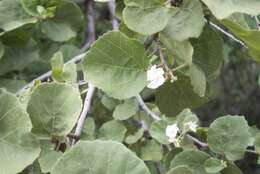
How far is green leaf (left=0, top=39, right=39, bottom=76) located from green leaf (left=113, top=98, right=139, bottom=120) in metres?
0.19

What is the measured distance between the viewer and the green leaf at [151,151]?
89cm

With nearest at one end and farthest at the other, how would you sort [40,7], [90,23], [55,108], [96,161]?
[96,161] < [55,108] < [40,7] < [90,23]

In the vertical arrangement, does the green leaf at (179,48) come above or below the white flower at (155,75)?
above

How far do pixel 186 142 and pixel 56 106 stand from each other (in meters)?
0.24

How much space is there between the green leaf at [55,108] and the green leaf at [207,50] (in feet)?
0.50

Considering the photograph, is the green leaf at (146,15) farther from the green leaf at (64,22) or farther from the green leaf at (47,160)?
the green leaf at (64,22)

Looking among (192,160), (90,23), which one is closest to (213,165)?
(192,160)

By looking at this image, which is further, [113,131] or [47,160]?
[113,131]

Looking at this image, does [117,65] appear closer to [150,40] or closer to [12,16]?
[150,40]

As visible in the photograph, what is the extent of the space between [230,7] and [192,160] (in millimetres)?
219

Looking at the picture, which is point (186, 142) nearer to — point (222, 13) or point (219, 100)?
point (222, 13)

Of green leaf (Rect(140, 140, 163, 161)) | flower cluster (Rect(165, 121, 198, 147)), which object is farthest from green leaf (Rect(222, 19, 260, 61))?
green leaf (Rect(140, 140, 163, 161))

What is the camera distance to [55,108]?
2.01 ft

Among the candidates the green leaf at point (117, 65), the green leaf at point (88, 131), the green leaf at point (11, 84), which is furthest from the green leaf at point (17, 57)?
the green leaf at point (117, 65)
